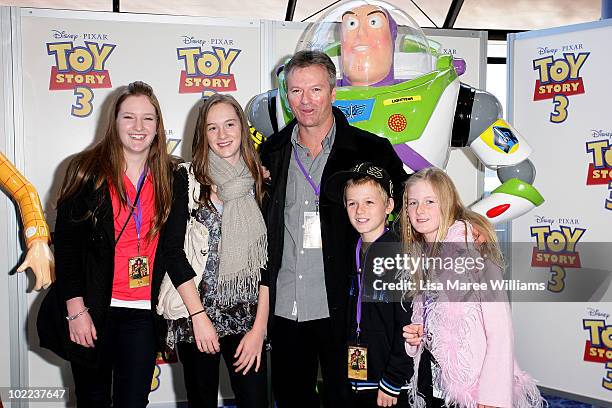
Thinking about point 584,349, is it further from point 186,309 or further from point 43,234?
point 43,234

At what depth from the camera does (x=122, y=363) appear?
1.82 meters

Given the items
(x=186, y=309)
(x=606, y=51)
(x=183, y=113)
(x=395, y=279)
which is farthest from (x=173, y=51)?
(x=606, y=51)

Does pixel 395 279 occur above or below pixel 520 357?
above

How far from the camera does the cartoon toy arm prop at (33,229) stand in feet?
6.03

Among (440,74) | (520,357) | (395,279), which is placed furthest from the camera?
(520,357)

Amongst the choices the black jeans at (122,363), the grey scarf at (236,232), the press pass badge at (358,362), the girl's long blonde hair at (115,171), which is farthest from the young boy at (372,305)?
the black jeans at (122,363)

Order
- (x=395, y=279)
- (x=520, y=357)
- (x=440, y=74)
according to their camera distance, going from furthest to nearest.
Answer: (x=520, y=357), (x=440, y=74), (x=395, y=279)

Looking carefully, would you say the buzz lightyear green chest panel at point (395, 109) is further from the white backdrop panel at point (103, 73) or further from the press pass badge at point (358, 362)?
the white backdrop panel at point (103, 73)

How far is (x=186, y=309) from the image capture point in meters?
1.80

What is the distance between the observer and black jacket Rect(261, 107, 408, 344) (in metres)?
1.82

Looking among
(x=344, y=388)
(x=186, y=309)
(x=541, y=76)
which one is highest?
(x=541, y=76)

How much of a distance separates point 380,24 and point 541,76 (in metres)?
1.21

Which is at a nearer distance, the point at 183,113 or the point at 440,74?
the point at 440,74

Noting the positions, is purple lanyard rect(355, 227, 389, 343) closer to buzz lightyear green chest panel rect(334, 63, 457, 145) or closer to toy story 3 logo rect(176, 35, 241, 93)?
buzz lightyear green chest panel rect(334, 63, 457, 145)
